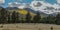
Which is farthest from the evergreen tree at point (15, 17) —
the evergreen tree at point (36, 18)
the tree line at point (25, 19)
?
the evergreen tree at point (36, 18)

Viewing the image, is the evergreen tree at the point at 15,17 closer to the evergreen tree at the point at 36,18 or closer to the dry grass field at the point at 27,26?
the dry grass field at the point at 27,26

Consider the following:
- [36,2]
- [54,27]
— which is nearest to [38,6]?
[36,2]

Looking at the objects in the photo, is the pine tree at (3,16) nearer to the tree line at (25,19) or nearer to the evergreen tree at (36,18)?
the tree line at (25,19)

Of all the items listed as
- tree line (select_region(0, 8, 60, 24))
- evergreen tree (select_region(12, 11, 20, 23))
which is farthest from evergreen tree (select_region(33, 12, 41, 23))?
evergreen tree (select_region(12, 11, 20, 23))

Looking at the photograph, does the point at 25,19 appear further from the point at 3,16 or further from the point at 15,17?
the point at 3,16

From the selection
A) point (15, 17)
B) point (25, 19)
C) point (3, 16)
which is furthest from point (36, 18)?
point (3, 16)

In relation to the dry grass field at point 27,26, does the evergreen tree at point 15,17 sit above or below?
above

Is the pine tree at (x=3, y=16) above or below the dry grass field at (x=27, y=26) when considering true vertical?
above

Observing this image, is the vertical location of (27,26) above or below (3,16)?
below

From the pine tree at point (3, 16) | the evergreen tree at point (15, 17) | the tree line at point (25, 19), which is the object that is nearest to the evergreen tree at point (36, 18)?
the tree line at point (25, 19)

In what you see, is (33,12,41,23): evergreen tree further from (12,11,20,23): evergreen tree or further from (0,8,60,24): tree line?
(12,11,20,23): evergreen tree
